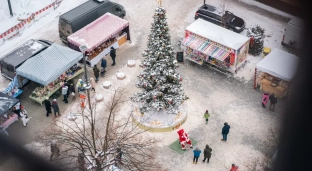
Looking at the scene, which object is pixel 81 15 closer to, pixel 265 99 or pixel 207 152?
pixel 265 99

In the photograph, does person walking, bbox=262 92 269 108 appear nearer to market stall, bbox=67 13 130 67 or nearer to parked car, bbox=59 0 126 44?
market stall, bbox=67 13 130 67

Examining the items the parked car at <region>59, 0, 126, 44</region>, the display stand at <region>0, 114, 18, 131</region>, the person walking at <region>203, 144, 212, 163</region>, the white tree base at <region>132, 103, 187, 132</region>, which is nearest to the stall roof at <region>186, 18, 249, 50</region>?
the white tree base at <region>132, 103, 187, 132</region>

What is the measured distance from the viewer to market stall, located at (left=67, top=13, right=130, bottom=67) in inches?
718

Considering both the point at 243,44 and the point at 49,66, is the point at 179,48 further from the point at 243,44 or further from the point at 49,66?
the point at 49,66

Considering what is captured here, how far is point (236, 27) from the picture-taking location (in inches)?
786

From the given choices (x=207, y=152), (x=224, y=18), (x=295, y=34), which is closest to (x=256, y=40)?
(x=224, y=18)

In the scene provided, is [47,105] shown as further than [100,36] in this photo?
No

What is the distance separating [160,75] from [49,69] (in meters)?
4.64

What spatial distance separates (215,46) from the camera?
695 inches

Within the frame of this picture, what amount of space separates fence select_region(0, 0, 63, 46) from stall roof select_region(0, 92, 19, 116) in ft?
15.9

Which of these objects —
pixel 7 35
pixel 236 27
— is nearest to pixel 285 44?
pixel 236 27

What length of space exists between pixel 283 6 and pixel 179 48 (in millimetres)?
18228

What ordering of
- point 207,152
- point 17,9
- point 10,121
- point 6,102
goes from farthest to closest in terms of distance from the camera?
point 17,9 → point 10,121 → point 6,102 → point 207,152

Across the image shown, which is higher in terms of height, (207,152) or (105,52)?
(105,52)
